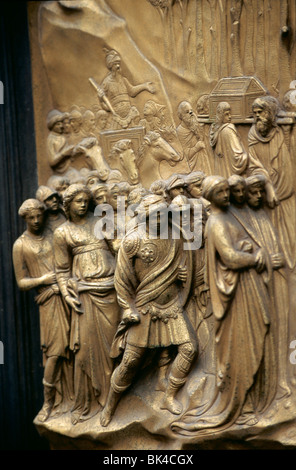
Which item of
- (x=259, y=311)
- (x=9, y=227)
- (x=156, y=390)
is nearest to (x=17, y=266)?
(x=9, y=227)

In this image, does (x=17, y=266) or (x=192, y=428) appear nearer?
(x=192, y=428)

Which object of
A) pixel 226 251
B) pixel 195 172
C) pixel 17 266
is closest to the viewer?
pixel 226 251

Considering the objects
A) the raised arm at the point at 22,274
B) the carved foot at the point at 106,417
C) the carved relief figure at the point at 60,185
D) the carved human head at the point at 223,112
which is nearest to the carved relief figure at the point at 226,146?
the carved human head at the point at 223,112

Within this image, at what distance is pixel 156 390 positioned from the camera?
787 cm

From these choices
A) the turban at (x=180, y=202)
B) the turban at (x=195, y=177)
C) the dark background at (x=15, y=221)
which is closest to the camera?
the turban at (x=180, y=202)

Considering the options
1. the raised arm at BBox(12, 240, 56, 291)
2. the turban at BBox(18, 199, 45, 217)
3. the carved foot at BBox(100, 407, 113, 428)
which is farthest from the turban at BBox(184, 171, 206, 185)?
the carved foot at BBox(100, 407, 113, 428)

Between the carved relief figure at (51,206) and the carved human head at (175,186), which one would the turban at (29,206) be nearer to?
the carved relief figure at (51,206)

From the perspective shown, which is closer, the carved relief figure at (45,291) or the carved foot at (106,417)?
the carved foot at (106,417)

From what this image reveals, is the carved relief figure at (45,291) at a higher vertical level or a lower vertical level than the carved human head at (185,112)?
lower

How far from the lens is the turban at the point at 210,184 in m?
7.29

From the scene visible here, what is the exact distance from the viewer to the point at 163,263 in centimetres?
767

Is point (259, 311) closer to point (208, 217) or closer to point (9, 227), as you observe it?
point (208, 217)

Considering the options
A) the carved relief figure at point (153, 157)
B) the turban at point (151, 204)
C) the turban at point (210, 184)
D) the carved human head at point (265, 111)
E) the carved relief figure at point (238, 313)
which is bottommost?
the carved relief figure at point (238, 313)
